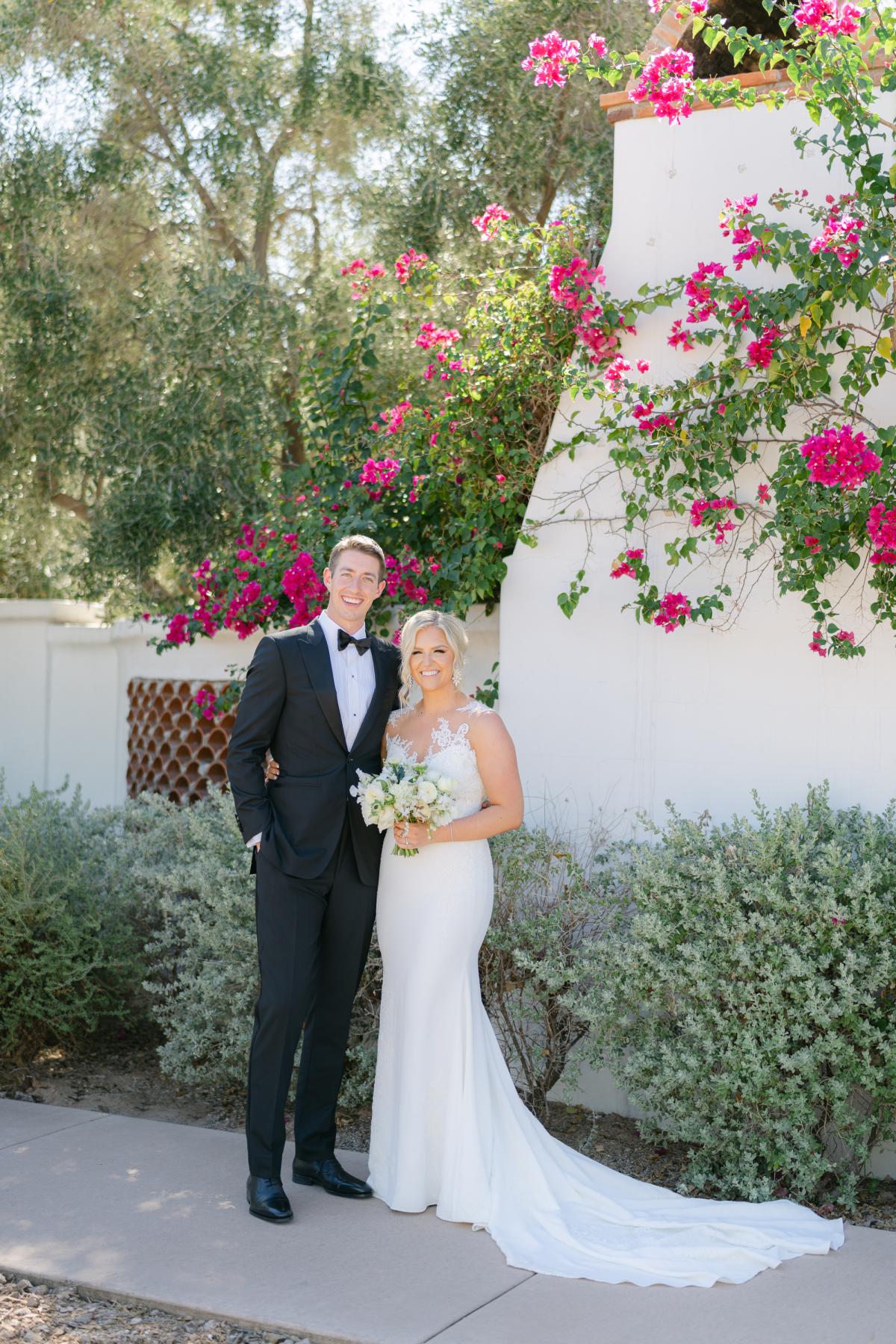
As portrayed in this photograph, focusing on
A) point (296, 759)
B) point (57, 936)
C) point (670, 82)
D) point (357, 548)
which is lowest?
point (57, 936)

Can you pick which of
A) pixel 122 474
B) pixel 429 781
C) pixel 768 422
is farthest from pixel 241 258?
pixel 429 781

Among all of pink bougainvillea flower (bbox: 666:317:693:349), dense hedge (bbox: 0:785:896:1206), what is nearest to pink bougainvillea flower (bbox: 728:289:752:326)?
pink bougainvillea flower (bbox: 666:317:693:349)

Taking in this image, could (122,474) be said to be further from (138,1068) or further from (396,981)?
(396,981)

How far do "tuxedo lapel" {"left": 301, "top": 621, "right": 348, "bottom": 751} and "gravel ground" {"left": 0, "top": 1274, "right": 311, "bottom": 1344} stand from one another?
5.78 ft

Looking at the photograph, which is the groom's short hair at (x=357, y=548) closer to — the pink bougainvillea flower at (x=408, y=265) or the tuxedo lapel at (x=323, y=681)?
the tuxedo lapel at (x=323, y=681)

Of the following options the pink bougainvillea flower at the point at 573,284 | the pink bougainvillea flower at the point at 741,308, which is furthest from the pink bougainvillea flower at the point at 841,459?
the pink bougainvillea flower at the point at 573,284

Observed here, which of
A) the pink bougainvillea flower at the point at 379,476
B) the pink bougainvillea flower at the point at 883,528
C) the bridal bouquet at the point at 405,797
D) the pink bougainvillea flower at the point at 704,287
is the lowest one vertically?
the bridal bouquet at the point at 405,797

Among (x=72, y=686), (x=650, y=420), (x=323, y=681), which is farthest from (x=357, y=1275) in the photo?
(x=72, y=686)

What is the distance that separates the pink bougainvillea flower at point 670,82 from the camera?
5039 millimetres

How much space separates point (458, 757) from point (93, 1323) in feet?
6.51

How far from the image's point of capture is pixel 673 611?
17.3 ft

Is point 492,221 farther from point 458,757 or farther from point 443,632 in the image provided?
point 458,757

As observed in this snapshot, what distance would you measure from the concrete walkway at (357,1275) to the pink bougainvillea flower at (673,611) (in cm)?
224

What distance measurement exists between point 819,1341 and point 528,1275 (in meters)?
0.84
